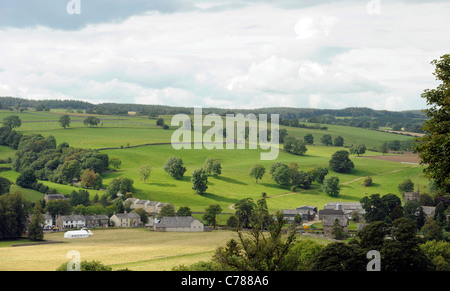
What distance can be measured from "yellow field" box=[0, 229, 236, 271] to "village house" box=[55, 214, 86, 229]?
19.1ft

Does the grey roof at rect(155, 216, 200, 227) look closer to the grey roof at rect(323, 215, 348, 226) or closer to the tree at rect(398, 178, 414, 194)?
the grey roof at rect(323, 215, 348, 226)

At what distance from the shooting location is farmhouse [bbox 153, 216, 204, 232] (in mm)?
80062

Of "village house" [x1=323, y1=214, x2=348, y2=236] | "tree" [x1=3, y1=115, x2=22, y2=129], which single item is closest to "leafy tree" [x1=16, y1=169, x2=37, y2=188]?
"tree" [x1=3, y1=115, x2=22, y2=129]

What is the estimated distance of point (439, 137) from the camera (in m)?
19.8

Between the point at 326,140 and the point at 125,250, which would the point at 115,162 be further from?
the point at 326,140

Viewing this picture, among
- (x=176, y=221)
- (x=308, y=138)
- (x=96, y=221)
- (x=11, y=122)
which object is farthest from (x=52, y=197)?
(x=308, y=138)

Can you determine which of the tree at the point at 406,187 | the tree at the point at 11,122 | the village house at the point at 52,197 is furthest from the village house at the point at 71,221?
the tree at the point at 11,122

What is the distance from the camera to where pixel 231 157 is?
130m

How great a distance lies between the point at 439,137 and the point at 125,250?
46091 mm

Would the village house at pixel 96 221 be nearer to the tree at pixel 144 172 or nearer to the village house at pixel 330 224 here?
the tree at pixel 144 172

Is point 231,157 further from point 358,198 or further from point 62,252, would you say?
point 62,252
